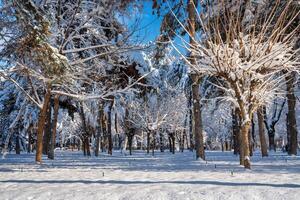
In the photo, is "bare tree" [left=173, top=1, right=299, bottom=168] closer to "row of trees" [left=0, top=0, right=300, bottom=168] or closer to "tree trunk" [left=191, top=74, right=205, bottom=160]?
"row of trees" [left=0, top=0, right=300, bottom=168]

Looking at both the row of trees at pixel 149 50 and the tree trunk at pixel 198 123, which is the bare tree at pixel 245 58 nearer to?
the row of trees at pixel 149 50

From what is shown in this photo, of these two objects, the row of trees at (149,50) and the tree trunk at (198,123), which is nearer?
the row of trees at (149,50)

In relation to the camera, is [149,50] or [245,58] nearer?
[245,58]

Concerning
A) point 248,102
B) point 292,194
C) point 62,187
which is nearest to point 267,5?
point 248,102

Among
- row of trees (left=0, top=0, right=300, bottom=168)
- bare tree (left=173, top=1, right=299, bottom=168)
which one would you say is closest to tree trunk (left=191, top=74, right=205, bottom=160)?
row of trees (left=0, top=0, right=300, bottom=168)

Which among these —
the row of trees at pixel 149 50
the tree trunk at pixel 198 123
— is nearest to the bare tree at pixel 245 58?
the row of trees at pixel 149 50

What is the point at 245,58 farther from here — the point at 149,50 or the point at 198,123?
the point at 198,123

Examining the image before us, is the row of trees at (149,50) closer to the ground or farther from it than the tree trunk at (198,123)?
farther from it

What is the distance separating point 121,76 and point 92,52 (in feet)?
13.1

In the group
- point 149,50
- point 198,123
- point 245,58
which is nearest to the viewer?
point 245,58

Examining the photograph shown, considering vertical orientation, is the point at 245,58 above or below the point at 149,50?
below

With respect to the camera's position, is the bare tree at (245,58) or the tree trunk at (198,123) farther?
the tree trunk at (198,123)

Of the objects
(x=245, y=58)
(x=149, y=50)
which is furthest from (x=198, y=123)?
(x=245, y=58)

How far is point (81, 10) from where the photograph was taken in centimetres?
1642
